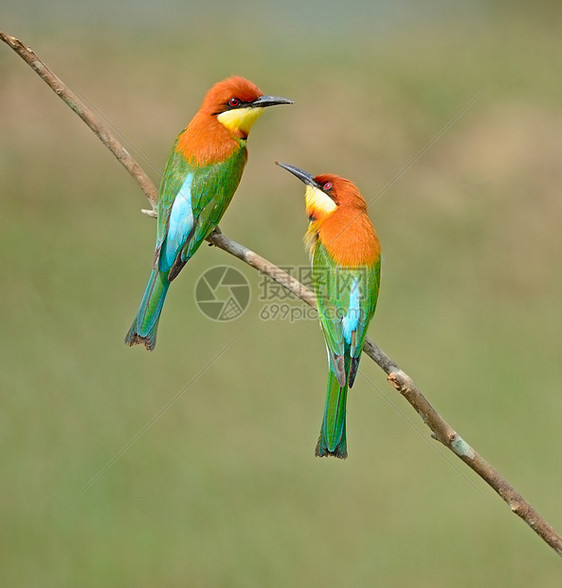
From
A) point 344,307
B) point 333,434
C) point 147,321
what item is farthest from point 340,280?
point 147,321

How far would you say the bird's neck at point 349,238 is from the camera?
2.60m

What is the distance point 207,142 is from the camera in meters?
2.70

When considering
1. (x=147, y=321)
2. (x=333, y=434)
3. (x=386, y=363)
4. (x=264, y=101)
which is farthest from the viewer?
(x=264, y=101)

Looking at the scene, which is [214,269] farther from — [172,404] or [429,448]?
[429,448]

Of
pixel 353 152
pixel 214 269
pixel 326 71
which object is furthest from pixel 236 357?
pixel 326 71

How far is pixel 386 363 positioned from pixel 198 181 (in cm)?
84

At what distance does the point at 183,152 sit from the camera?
106 inches

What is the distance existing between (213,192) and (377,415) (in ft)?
7.77

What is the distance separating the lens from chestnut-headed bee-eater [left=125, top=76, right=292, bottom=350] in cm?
257

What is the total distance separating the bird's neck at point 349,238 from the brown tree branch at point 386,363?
17 centimetres

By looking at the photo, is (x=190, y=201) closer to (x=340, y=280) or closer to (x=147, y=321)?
(x=147, y=321)

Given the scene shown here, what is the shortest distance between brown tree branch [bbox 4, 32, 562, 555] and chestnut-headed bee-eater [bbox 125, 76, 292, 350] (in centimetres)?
10

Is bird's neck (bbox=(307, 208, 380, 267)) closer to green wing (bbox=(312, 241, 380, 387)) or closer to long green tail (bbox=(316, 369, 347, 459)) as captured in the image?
green wing (bbox=(312, 241, 380, 387))

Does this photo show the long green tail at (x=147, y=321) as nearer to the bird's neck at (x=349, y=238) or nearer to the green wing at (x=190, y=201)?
the green wing at (x=190, y=201)
